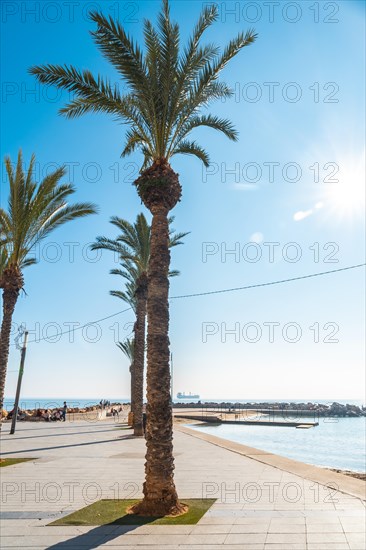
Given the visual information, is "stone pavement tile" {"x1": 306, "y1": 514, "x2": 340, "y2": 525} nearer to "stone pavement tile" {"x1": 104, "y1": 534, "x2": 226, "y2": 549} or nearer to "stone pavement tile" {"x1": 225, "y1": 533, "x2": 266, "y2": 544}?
"stone pavement tile" {"x1": 225, "y1": 533, "x2": 266, "y2": 544}

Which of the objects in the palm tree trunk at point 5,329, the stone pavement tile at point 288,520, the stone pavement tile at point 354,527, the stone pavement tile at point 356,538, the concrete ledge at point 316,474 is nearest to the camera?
the stone pavement tile at point 356,538

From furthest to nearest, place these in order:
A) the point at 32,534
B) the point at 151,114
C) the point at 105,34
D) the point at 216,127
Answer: the point at 216,127, the point at 151,114, the point at 105,34, the point at 32,534

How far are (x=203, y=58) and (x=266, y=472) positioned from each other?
35.0 ft

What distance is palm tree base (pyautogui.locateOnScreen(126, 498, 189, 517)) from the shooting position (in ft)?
26.8

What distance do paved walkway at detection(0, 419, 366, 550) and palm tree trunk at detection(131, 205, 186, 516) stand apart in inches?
37.9

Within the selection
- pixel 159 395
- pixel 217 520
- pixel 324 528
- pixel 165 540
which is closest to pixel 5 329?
pixel 159 395

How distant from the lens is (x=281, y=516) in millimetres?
7672

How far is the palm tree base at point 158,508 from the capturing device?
8.16 metres

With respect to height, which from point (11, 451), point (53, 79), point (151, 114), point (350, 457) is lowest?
point (350, 457)

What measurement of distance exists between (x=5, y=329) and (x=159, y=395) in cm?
888

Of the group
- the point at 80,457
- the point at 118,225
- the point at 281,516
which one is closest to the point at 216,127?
the point at 281,516

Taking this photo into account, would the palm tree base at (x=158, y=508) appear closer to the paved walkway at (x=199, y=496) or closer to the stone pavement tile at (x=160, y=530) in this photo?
the paved walkway at (x=199, y=496)

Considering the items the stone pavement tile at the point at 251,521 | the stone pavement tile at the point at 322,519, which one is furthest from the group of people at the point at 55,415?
the stone pavement tile at the point at 322,519

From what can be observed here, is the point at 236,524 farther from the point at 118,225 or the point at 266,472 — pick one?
the point at 118,225
